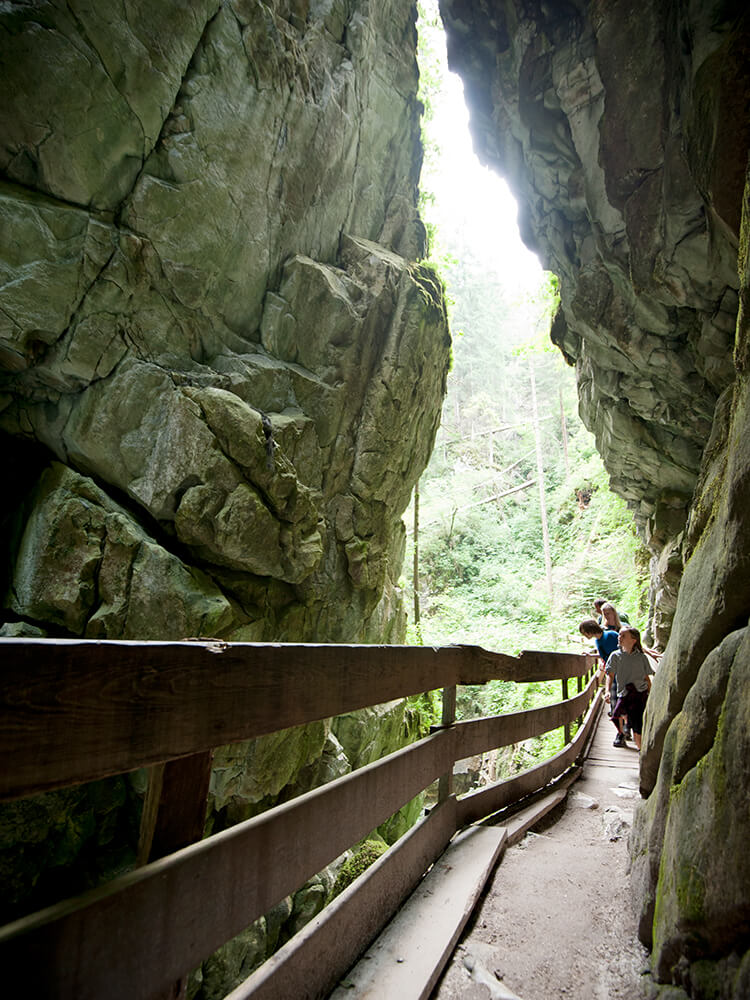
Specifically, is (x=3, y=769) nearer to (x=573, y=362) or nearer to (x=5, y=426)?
(x=5, y=426)

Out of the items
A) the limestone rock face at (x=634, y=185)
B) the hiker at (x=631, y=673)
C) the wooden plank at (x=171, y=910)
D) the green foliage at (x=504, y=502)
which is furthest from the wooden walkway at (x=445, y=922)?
the green foliage at (x=504, y=502)

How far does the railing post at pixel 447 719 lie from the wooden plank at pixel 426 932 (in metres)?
0.29

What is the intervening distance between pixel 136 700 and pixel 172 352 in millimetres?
8374

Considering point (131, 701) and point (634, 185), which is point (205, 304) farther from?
point (131, 701)

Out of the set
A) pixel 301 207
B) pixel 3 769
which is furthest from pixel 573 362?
pixel 3 769

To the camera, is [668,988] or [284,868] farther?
[668,988]

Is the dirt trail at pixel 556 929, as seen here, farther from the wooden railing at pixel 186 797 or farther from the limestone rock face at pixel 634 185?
the limestone rock face at pixel 634 185

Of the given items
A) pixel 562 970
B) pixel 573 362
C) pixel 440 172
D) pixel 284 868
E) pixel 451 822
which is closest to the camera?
pixel 284 868

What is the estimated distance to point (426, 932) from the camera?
206 centimetres

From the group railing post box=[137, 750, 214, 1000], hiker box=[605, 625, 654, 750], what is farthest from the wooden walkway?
hiker box=[605, 625, 654, 750]

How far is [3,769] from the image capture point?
2.60ft

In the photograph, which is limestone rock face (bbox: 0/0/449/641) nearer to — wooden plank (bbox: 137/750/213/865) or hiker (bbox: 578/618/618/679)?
hiker (bbox: 578/618/618/679)

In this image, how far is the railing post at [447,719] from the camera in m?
2.87

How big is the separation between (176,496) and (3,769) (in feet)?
24.0
